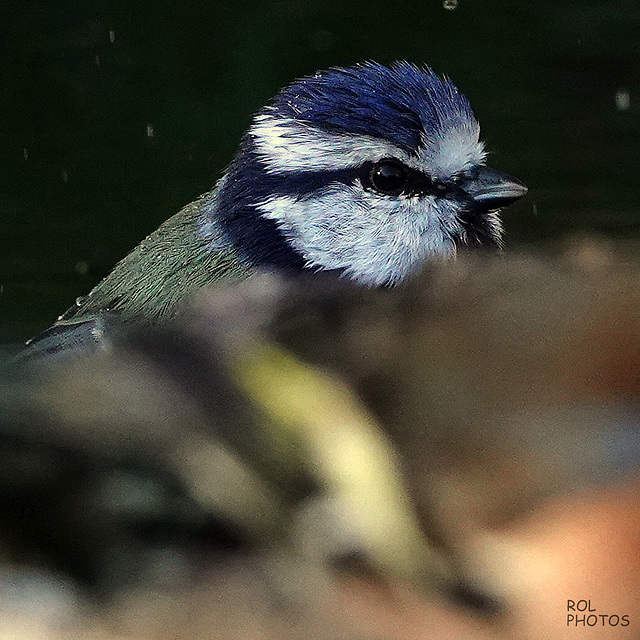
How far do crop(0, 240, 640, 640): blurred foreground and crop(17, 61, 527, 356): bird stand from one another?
1.13 meters

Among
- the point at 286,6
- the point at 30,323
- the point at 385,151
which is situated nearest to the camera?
the point at 385,151

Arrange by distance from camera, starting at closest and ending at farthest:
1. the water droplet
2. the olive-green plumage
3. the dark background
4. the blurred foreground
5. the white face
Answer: the blurred foreground < the olive-green plumage < the white face < the dark background < the water droplet

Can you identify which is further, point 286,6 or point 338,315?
point 286,6

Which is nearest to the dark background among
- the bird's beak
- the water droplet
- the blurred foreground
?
the water droplet

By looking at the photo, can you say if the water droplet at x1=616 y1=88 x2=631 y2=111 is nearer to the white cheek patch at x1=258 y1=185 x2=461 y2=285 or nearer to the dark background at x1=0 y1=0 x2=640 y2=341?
the dark background at x1=0 y1=0 x2=640 y2=341

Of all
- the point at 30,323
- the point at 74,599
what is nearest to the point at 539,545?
the point at 74,599

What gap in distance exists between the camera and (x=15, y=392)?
49 centimetres

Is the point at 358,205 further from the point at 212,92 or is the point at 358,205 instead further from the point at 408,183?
the point at 212,92

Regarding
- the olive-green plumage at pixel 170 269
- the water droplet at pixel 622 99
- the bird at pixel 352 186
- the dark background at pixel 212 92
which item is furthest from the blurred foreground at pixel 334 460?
the water droplet at pixel 622 99

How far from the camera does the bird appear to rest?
5.40ft

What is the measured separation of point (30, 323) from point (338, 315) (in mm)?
1820

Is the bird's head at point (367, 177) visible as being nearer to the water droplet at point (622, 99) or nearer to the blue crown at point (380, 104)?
the blue crown at point (380, 104)

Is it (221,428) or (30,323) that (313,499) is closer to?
(221,428)

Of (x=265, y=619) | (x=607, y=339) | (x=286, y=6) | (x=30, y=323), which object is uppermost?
(x=286, y=6)
